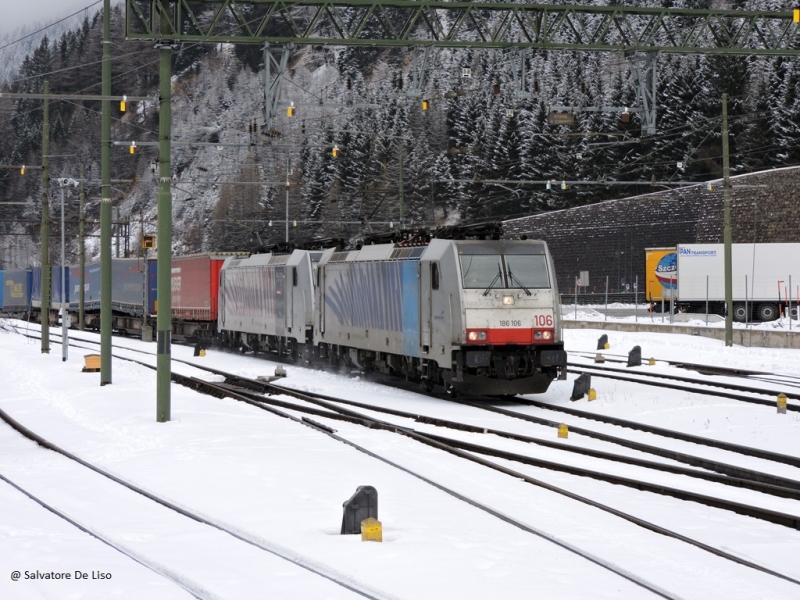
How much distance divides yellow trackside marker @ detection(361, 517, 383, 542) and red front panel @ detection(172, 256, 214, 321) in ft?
103

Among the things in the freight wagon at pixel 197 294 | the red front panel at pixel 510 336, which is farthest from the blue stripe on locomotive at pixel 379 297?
the freight wagon at pixel 197 294

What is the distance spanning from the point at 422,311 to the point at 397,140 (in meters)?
74.6

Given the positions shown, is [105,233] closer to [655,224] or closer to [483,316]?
[483,316]

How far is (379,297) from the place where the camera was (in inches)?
940

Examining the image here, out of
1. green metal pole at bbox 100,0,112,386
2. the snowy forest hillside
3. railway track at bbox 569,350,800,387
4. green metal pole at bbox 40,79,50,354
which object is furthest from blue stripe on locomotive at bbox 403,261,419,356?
the snowy forest hillside

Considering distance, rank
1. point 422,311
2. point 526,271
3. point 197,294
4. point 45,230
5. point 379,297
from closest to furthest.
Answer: point 526,271 → point 422,311 → point 379,297 → point 45,230 → point 197,294

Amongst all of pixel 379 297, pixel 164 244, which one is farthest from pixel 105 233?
pixel 164 244

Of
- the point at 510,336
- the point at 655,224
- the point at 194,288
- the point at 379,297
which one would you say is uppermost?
the point at 655,224

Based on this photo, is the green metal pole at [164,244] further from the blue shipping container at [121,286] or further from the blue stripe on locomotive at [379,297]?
the blue shipping container at [121,286]

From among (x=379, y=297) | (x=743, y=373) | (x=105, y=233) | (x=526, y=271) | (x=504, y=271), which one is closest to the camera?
(x=504, y=271)

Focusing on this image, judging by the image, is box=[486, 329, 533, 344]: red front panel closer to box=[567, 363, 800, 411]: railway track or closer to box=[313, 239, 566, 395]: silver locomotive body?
box=[313, 239, 566, 395]: silver locomotive body

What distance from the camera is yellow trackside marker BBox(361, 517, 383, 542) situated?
8891mm

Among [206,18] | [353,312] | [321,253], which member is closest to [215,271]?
[321,253]

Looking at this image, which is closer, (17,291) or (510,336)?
(510,336)
